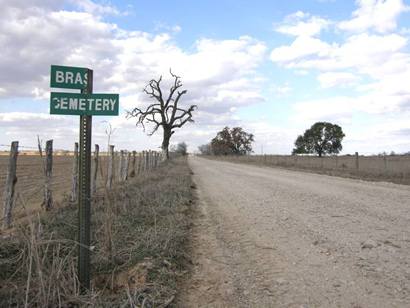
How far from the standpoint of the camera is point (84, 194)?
4754 millimetres

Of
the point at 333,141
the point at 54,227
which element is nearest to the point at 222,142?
the point at 333,141

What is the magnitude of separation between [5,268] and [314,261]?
13.4 ft

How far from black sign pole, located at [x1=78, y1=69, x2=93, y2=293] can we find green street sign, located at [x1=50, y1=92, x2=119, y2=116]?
0.09 meters

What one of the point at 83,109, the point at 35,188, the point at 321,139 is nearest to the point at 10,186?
the point at 35,188

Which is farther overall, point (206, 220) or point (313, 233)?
point (206, 220)

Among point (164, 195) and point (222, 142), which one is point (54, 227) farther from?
point (222, 142)

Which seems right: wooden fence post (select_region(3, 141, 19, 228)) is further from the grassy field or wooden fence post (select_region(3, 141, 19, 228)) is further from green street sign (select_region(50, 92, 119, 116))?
green street sign (select_region(50, 92, 119, 116))

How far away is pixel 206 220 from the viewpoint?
1009 cm

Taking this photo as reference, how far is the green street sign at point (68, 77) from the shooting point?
177 inches

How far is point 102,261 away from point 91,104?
7.11 ft

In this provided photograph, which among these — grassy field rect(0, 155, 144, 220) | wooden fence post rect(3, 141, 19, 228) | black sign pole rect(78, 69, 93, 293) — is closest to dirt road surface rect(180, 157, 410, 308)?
black sign pole rect(78, 69, 93, 293)

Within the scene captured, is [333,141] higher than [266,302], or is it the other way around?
[333,141]

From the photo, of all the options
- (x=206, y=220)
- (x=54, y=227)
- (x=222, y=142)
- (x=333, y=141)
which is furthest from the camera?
(x=222, y=142)

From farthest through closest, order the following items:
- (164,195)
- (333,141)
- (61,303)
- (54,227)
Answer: (333,141), (164,195), (54,227), (61,303)
